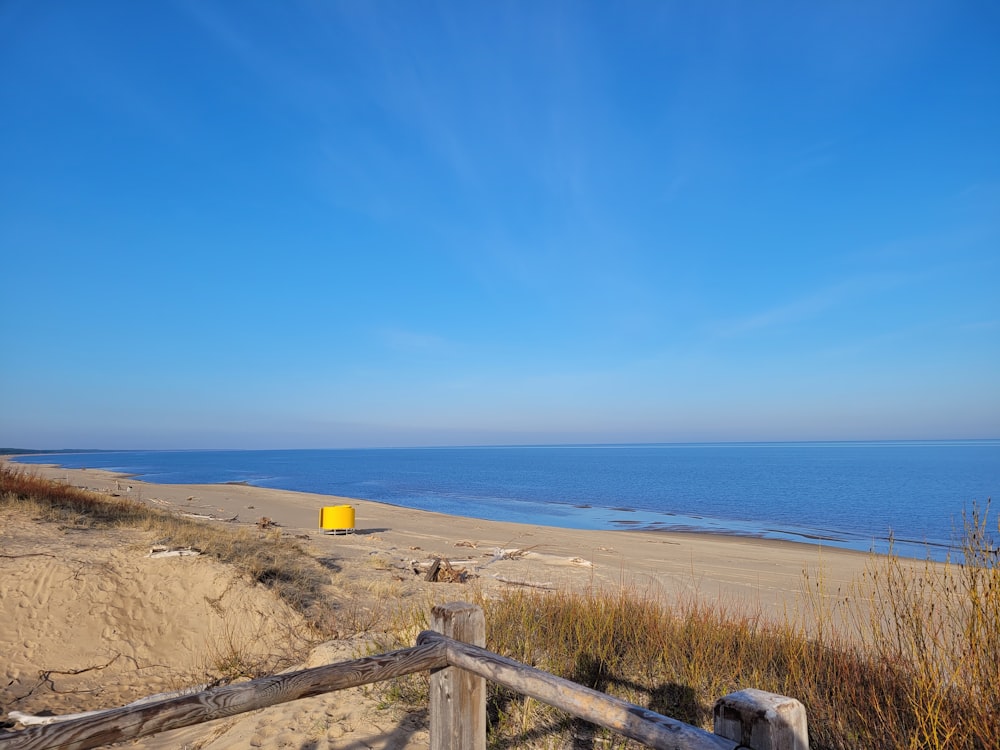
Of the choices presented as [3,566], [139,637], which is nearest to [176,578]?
[139,637]

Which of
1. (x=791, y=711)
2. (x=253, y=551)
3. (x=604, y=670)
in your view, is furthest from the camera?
(x=253, y=551)

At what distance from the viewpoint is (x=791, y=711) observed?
5.39ft

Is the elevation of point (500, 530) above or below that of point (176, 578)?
below

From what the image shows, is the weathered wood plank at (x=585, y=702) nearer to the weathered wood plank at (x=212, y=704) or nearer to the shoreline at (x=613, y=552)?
the weathered wood plank at (x=212, y=704)

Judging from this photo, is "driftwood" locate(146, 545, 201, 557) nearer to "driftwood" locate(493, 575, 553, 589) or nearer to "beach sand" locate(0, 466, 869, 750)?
"beach sand" locate(0, 466, 869, 750)

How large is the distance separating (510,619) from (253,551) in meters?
6.26

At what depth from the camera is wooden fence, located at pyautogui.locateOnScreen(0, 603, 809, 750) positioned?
5.57ft

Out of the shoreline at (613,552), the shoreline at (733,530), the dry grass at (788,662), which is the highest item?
the dry grass at (788,662)

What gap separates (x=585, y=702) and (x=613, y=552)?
48.8ft

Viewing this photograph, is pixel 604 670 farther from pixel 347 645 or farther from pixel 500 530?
pixel 500 530

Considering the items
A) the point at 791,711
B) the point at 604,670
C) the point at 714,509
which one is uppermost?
the point at 791,711

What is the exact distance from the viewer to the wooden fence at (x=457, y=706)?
1.70m

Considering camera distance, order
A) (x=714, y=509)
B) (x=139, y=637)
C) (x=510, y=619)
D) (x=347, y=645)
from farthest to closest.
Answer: (x=714, y=509)
(x=139, y=637)
(x=347, y=645)
(x=510, y=619)

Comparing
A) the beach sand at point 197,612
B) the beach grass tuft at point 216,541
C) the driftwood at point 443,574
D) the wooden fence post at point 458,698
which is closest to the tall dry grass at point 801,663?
the beach sand at point 197,612
